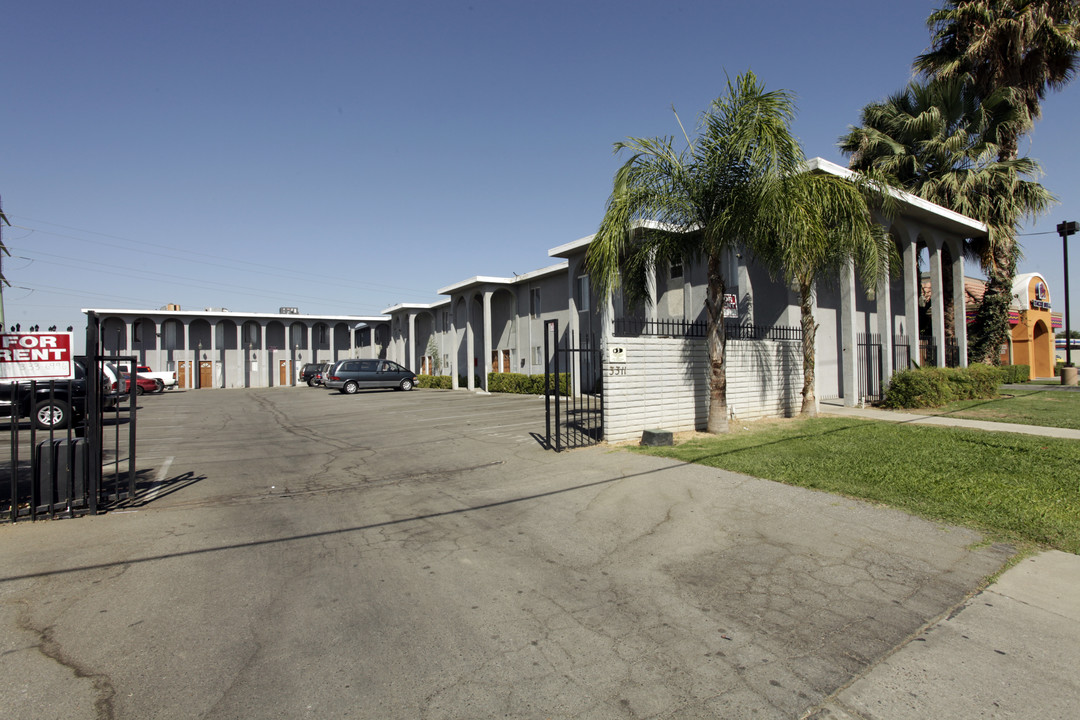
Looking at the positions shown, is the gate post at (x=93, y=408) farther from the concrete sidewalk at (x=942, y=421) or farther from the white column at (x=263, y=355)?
the white column at (x=263, y=355)

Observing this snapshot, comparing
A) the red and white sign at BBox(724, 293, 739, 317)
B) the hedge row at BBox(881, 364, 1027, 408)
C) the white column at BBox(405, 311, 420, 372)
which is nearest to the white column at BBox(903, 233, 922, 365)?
the hedge row at BBox(881, 364, 1027, 408)

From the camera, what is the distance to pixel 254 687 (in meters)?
3.09

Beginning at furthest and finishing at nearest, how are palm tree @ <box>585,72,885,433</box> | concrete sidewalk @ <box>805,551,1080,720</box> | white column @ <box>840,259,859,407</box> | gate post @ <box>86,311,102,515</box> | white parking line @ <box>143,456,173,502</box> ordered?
1. white column @ <box>840,259,859,407</box>
2. palm tree @ <box>585,72,885,433</box>
3. white parking line @ <box>143,456,173,502</box>
4. gate post @ <box>86,311,102,515</box>
5. concrete sidewalk @ <box>805,551,1080,720</box>

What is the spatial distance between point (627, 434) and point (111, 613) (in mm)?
8417

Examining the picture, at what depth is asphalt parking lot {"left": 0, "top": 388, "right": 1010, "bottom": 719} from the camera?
3041 mm

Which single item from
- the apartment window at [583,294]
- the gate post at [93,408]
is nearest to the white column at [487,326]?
the apartment window at [583,294]

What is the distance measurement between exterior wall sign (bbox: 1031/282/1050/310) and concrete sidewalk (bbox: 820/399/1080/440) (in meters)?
23.9

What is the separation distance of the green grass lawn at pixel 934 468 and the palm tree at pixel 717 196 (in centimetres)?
217

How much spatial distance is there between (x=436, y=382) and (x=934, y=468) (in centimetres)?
2974

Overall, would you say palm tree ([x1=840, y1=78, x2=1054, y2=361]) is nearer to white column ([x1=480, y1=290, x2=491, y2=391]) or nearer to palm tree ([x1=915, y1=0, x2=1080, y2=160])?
palm tree ([x1=915, y1=0, x2=1080, y2=160])

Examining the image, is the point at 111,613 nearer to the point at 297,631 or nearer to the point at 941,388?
the point at 297,631

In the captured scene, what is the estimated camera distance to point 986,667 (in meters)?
3.21

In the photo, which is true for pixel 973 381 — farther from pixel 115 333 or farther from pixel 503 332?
pixel 115 333

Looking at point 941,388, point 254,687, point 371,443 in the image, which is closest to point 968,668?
point 254,687
